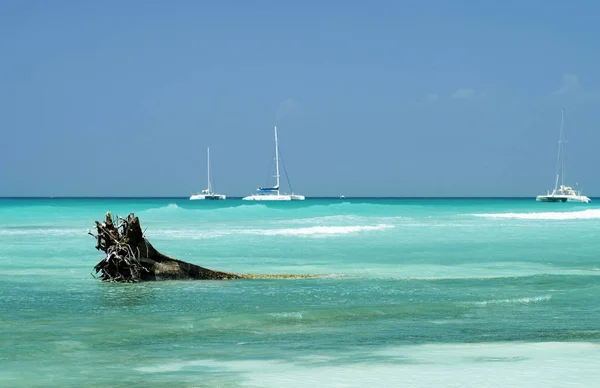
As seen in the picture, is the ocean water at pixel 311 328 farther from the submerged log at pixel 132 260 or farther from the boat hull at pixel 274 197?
the boat hull at pixel 274 197

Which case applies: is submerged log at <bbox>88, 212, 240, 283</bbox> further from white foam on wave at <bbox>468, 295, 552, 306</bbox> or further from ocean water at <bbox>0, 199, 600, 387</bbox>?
white foam on wave at <bbox>468, 295, 552, 306</bbox>

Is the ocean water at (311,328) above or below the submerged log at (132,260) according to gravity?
below

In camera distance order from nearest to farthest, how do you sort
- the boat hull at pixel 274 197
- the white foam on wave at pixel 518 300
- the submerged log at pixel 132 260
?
1. the white foam on wave at pixel 518 300
2. the submerged log at pixel 132 260
3. the boat hull at pixel 274 197

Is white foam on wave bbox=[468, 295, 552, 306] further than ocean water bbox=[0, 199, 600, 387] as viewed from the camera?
Yes

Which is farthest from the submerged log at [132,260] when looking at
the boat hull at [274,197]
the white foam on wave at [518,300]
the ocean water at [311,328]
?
the boat hull at [274,197]

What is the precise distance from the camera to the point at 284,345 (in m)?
10.8

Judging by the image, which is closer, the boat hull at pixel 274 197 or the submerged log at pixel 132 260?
the submerged log at pixel 132 260

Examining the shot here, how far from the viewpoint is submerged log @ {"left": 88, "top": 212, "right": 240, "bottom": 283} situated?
17.8m

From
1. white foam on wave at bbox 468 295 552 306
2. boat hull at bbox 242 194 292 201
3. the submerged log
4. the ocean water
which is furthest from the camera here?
boat hull at bbox 242 194 292 201

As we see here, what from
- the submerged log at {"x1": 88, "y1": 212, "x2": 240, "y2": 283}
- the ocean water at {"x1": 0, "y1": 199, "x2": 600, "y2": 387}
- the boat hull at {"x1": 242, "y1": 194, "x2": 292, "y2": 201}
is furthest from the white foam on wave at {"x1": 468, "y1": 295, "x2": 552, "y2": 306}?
the boat hull at {"x1": 242, "y1": 194, "x2": 292, "y2": 201}

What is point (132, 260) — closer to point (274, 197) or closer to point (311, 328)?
point (311, 328)

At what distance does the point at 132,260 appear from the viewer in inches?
707

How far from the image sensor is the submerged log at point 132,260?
17828 millimetres

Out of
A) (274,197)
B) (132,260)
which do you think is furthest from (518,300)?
(274,197)
